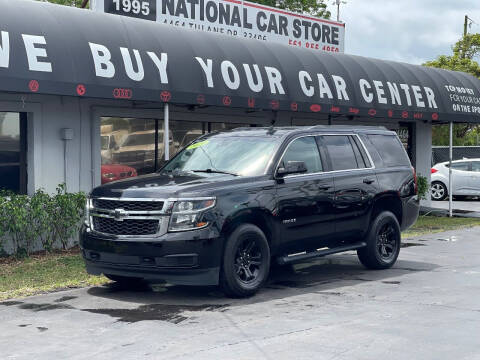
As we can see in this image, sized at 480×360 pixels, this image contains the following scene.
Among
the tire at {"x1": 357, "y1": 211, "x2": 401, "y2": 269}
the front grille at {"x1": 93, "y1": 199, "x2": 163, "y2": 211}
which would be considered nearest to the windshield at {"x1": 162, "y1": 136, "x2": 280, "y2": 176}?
the front grille at {"x1": 93, "y1": 199, "x2": 163, "y2": 211}

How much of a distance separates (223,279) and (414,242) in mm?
6934

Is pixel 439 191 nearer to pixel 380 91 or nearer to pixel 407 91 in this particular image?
pixel 407 91

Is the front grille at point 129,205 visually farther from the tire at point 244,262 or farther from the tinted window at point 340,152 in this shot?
the tinted window at point 340,152

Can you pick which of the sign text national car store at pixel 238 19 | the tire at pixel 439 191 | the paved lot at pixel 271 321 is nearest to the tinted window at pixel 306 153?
the paved lot at pixel 271 321

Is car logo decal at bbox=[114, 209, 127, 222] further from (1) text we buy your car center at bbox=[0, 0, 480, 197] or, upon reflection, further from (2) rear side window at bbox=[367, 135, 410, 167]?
(2) rear side window at bbox=[367, 135, 410, 167]

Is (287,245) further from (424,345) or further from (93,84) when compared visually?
(93,84)

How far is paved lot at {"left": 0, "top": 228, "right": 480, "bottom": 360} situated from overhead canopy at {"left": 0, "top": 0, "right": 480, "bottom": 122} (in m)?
3.93

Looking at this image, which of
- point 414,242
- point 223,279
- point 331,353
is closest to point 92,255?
point 223,279

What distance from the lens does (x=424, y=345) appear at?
20.3 feet

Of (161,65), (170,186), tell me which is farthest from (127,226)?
(161,65)

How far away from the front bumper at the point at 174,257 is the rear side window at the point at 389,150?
3752mm

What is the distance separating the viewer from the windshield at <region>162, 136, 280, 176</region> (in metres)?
8.98

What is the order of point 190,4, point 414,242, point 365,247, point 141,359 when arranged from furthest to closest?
point 190,4
point 414,242
point 365,247
point 141,359

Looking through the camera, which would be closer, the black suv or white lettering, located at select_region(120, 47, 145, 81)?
the black suv
